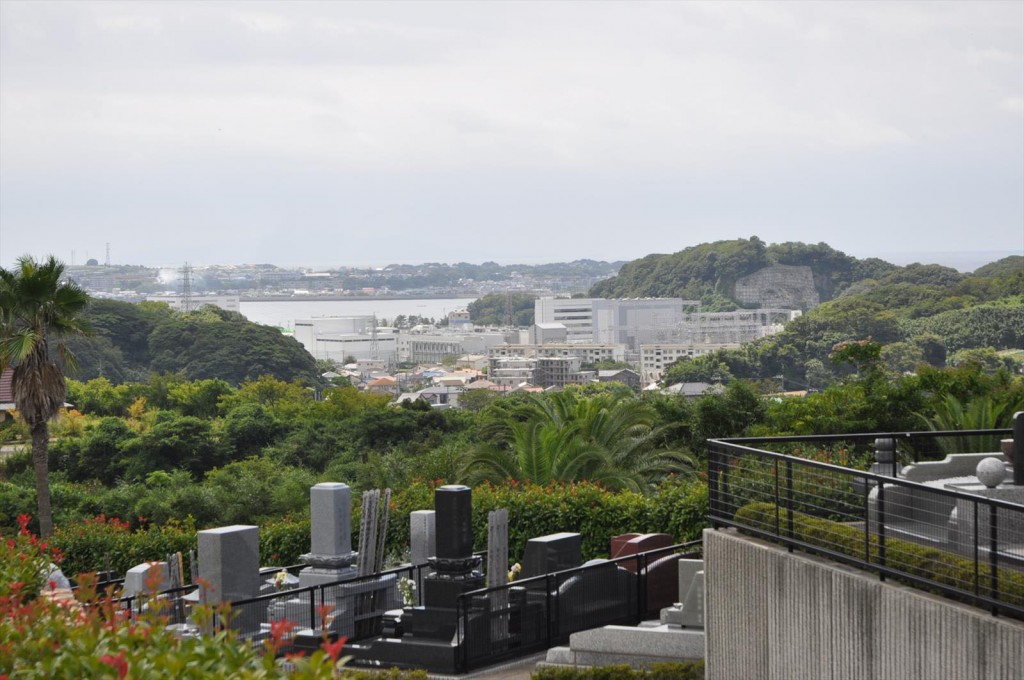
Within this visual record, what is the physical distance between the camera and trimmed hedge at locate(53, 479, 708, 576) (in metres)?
16.6

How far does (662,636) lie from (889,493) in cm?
323

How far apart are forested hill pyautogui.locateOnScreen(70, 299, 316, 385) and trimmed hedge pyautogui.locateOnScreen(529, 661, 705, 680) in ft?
340

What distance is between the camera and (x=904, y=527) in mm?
8734

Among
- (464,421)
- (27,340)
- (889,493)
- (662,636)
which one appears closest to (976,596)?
(889,493)

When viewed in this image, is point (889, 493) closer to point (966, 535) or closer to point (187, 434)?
point (966, 535)

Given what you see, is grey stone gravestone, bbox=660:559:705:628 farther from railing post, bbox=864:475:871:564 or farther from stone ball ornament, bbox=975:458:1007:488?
railing post, bbox=864:475:871:564

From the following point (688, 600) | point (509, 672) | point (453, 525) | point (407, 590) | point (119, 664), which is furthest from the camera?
point (407, 590)

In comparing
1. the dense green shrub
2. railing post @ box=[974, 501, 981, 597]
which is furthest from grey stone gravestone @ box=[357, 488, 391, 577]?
railing post @ box=[974, 501, 981, 597]

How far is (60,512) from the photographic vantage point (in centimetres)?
2939

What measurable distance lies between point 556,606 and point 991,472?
17.0 ft

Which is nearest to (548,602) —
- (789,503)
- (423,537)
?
(423,537)

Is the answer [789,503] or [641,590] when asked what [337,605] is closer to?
[641,590]

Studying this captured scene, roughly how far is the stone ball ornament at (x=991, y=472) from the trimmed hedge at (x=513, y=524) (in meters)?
6.50

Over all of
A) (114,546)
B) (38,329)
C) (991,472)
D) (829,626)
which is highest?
(38,329)
